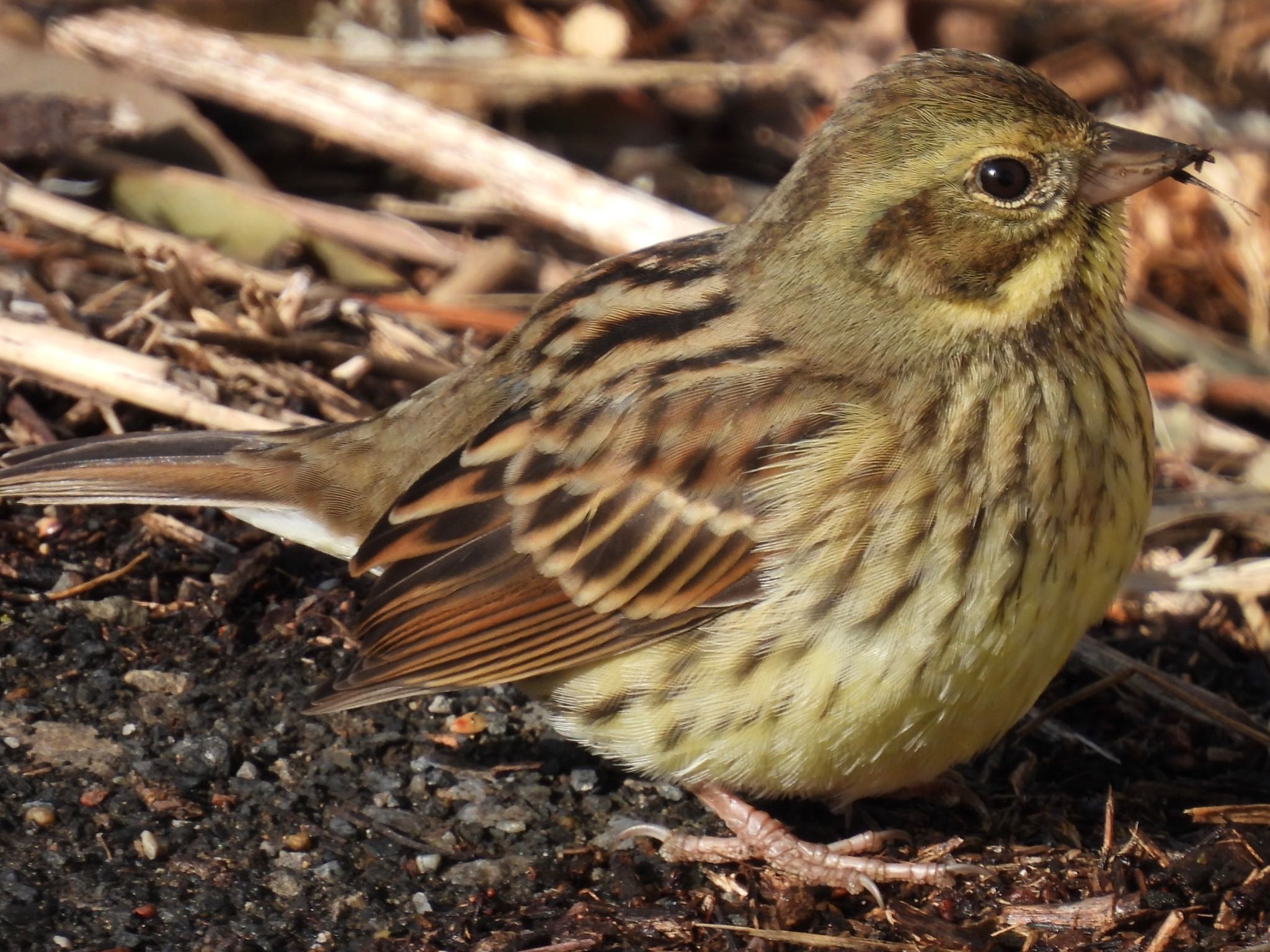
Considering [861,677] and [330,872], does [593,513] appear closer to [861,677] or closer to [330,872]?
[861,677]

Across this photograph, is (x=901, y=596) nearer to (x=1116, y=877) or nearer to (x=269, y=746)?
(x=1116, y=877)

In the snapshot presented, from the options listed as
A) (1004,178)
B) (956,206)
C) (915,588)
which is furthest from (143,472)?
(1004,178)

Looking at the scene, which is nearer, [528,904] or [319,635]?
[528,904]

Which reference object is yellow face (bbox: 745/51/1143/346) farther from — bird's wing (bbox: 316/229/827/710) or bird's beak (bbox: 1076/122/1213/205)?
bird's wing (bbox: 316/229/827/710)

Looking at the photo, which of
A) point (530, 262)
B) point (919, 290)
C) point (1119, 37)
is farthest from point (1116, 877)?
point (1119, 37)

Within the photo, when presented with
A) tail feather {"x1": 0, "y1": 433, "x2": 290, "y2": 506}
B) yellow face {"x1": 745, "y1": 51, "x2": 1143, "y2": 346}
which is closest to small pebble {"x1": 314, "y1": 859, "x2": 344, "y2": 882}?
tail feather {"x1": 0, "y1": 433, "x2": 290, "y2": 506}

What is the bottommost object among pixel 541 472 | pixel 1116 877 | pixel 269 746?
pixel 269 746

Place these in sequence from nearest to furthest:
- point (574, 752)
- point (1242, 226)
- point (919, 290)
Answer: point (919, 290) → point (574, 752) → point (1242, 226)
